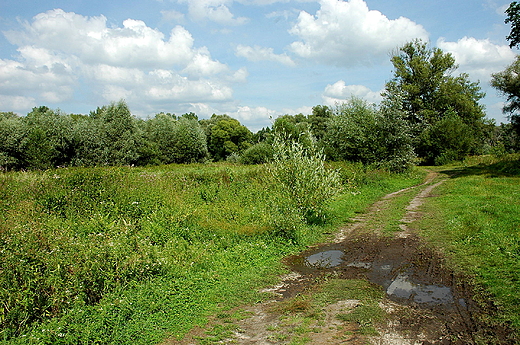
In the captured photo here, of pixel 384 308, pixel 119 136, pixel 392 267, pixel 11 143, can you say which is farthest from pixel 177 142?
pixel 384 308

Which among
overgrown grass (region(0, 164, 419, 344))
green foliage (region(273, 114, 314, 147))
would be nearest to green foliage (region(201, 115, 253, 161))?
green foliage (region(273, 114, 314, 147))

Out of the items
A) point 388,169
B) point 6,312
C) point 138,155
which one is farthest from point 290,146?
point 138,155

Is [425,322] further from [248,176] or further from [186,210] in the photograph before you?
[248,176]

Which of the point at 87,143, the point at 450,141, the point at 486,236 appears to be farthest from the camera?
the point at 450,141

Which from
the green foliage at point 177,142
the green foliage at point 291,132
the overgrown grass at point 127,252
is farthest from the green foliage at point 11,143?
the overgrown grass at point 127,252

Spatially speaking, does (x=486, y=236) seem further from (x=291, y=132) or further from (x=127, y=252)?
(x=127, y=252)

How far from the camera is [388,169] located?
27125 mm

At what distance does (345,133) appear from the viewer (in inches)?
1072

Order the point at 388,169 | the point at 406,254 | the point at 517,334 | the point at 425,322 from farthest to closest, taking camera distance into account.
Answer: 1. the point at 388,169
2. the point at 406,254
3. the point at 425,322
4. the point at 517,334

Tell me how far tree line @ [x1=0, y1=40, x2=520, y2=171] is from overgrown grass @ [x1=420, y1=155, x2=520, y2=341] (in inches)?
210

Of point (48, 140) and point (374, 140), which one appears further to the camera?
point (48, 140)

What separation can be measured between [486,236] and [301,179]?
554 cm

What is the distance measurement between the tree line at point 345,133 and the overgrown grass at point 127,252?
4116mm

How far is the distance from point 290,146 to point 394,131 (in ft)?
58.8
